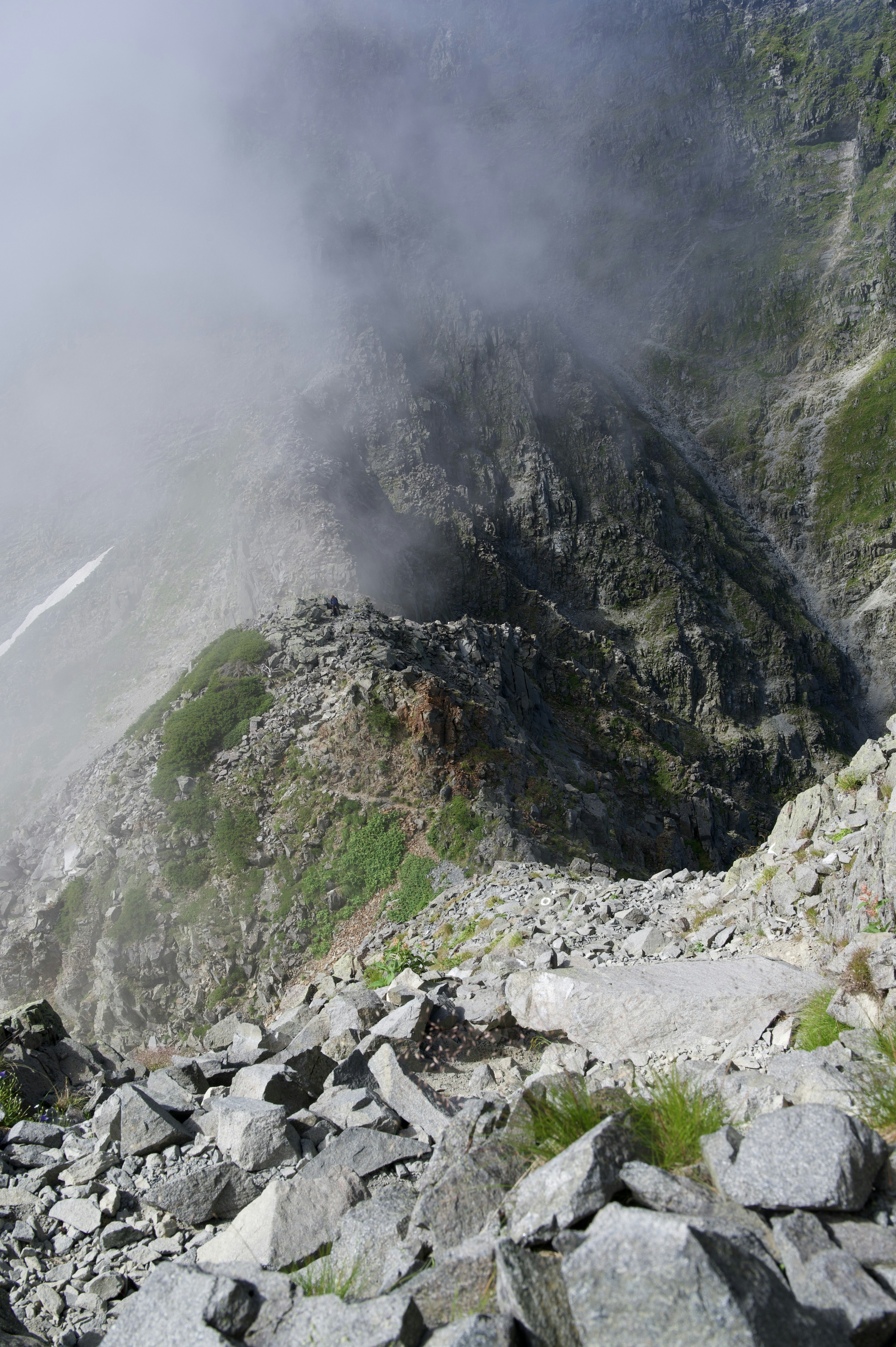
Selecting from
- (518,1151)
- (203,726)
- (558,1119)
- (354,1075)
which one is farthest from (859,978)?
(203,726)

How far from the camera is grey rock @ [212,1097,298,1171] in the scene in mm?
7238

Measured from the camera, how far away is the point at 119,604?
205ft

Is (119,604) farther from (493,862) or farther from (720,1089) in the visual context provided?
(720,1089)

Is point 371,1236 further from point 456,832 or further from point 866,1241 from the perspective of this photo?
point 456,832

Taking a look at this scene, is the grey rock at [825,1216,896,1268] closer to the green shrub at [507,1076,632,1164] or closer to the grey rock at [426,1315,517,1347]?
the green shrub at [507,1076,632,1164]

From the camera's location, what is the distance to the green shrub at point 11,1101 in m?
9.39

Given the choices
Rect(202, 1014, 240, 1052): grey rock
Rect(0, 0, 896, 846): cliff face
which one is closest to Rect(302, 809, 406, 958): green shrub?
Rect(202, 1014, 240, 1052): grey rock

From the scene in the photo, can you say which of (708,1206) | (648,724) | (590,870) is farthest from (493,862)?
(648,724)

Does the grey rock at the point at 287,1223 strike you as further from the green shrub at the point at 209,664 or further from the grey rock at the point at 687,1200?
the green shrub at the point at 209,664

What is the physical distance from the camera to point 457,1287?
419 centimetres

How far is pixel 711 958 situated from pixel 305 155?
136 m

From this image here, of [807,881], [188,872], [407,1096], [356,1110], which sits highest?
[356,1110]

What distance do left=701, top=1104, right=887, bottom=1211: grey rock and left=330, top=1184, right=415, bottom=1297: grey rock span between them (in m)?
2.20

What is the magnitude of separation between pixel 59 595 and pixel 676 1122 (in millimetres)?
72557
